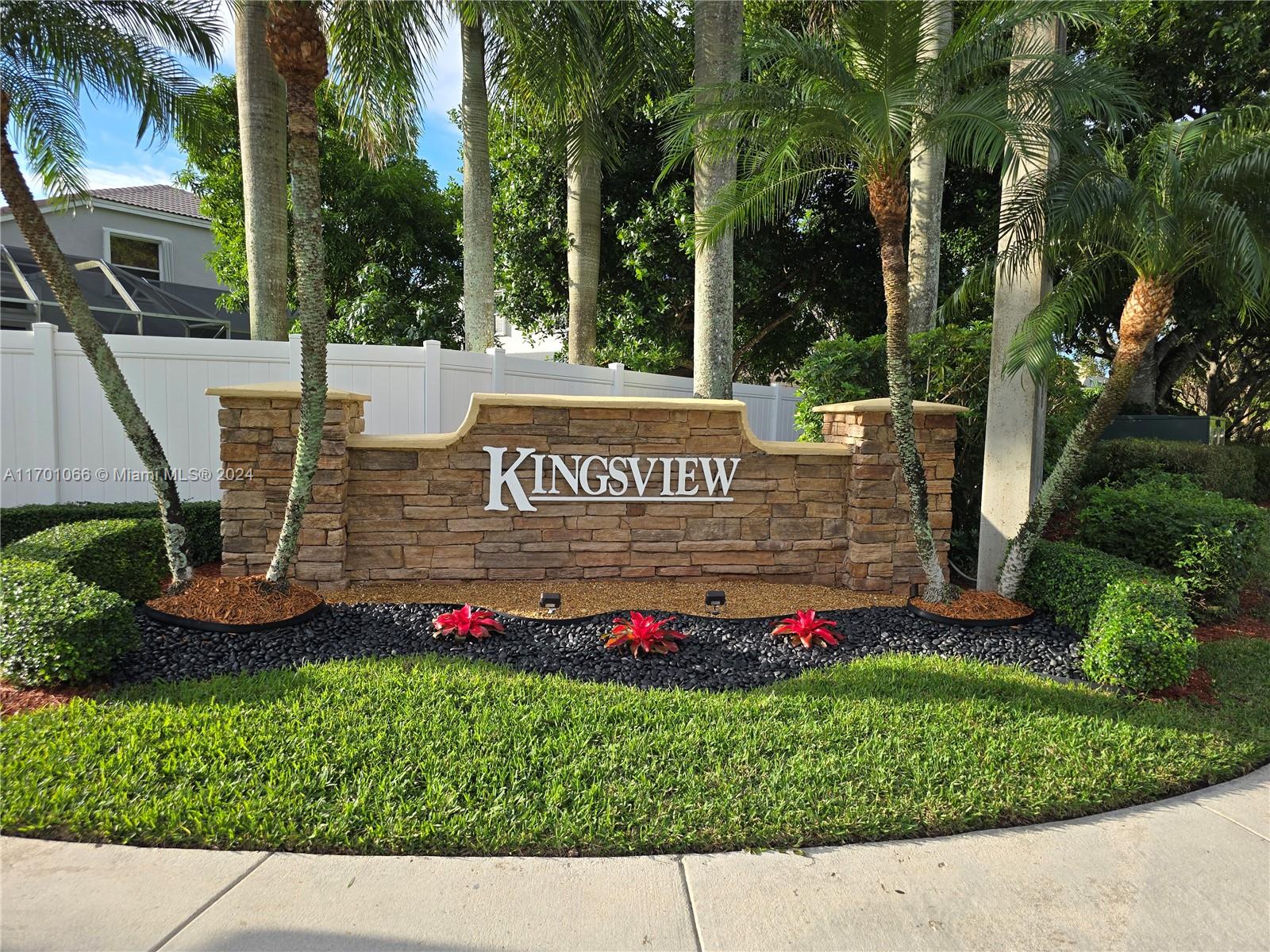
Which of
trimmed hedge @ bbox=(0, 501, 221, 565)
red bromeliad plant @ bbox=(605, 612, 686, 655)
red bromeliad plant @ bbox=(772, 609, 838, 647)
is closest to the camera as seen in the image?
red bromeliad plant @ bbox=(605, 612, 686, 655)

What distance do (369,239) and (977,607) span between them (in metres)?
15.6

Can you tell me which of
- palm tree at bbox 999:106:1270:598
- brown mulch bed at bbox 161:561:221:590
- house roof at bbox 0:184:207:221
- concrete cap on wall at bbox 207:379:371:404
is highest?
house roof at bbox 0:184:207:221

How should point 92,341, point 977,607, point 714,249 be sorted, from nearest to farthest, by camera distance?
1. point 92,341
2. point 977,607
3. point 714,249

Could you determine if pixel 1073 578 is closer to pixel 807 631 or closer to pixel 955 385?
pixel 807 631

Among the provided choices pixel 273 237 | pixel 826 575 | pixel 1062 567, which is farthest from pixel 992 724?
pixel 273 237

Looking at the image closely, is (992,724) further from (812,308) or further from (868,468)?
(812,308)

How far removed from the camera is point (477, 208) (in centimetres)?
1014

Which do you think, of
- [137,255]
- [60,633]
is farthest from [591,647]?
[137,255]

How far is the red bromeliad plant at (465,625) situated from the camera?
500 centimetres

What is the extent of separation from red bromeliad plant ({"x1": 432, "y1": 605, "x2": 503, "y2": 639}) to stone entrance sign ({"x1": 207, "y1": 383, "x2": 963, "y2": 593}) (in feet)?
4.15

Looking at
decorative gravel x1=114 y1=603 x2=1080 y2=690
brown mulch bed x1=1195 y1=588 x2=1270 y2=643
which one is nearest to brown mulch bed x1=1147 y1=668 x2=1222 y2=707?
decorative gravel x1=114 y1=603 x2=1080 y2=690

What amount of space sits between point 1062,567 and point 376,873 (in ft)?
17.6

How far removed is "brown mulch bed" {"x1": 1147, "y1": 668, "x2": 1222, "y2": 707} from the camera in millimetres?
4613

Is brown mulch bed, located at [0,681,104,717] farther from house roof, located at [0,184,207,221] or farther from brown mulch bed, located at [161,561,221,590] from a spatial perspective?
house roof, located at [0,184,207,221]
